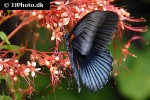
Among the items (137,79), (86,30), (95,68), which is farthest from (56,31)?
(137,79)

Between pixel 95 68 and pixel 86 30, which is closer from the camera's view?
pixel 86 30

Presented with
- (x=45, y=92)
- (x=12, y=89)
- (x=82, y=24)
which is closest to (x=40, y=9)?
(x=82, y=24)

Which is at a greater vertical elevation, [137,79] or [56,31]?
[56,31]

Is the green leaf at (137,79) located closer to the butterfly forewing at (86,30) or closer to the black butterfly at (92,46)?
the black butterfly at (92,46)

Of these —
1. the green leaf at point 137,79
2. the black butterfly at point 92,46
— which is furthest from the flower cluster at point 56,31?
the green leaf at point 137,79

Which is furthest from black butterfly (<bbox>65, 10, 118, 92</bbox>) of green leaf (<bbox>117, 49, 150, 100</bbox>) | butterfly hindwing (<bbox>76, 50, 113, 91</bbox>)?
green leaf (<bbox>117, 49, 150, 100</bbox>)

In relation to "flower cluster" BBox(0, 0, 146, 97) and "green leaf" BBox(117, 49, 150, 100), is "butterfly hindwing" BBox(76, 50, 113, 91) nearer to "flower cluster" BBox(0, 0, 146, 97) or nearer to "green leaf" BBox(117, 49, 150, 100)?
"flower cluster" BBox(0, 0, 146, 97)

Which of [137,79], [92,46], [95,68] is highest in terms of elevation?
[92,46]

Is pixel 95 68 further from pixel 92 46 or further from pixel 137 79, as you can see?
pixel 137 79
